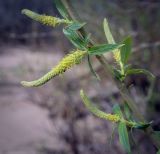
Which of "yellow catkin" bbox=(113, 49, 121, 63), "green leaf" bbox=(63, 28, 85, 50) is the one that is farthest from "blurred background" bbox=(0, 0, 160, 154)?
"green leaf" bbox=(63, 28, 85, 50)

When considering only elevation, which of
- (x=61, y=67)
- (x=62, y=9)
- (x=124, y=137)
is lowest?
(x=124, y=137)

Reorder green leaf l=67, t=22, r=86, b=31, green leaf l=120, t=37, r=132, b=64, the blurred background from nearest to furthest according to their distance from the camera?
green leaf l=67, t=22, r=86, b=31 → green leaf l=120, t=37, r=132, b=64 → the blurred background

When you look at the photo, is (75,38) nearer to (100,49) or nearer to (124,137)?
(100,49)

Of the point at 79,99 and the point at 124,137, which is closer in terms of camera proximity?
the point at 124,137

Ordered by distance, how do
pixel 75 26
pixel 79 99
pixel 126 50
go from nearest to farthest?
pixel 75 26, pixel 126 50, pixel 79 99

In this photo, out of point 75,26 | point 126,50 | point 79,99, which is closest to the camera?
point 75,26

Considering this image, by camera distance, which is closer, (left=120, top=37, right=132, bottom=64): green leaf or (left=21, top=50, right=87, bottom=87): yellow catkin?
(left=21, top=50, right=87, bottom=87): yellow catkin

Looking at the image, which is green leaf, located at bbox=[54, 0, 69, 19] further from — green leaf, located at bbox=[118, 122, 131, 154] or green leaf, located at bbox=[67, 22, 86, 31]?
green leaf, located at bbox=[118, 122, 131, 154]

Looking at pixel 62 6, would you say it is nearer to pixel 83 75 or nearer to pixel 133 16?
pixel 133 16

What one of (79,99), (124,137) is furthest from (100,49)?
(79,99)
